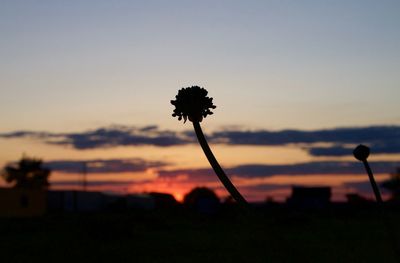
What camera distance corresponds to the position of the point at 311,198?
87.3m

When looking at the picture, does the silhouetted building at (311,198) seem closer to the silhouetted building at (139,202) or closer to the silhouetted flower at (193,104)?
the silhouetted building at (139,202)

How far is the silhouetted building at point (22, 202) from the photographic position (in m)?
A: 62.5

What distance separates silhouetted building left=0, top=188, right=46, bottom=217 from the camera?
62.5m

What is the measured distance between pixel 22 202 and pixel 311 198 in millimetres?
39539

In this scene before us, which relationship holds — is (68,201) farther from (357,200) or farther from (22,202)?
(357,200)

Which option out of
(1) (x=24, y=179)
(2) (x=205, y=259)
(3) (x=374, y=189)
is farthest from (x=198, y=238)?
(1) (x=24, y=179)

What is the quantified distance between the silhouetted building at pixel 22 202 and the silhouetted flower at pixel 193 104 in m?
60.8

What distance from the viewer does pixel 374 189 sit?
464 cm

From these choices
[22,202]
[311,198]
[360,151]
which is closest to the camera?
[360,151]

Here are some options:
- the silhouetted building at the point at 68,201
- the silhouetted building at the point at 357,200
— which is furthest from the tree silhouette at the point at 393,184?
the silhouetted building at the point at 68,201

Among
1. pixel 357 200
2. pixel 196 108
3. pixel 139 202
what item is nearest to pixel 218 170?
pixel 196 108

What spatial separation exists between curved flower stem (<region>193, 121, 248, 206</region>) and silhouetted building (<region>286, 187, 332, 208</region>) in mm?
83255

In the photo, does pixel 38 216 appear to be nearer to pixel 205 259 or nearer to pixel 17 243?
pixel 17 243

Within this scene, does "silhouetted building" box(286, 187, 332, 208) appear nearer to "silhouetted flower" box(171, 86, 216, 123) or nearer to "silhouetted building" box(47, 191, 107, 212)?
"silhouetted building" box(47, 191, 107, 212)
